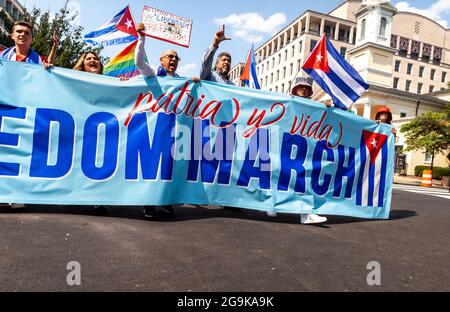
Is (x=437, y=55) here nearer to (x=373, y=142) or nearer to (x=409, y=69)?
(x=409, y=69)

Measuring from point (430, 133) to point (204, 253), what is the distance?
977 inches

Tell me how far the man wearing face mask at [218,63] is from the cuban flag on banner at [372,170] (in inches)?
91.3

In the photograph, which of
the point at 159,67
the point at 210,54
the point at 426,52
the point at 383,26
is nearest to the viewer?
the point at 210,54

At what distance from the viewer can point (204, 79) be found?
5117 mm

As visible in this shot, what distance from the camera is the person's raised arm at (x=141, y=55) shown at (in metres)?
4.21

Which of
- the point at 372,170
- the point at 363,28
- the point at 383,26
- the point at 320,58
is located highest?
the point at 363,28

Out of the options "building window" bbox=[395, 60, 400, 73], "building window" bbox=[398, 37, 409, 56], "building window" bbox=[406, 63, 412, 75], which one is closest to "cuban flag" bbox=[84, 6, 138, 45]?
"building window" bbox=[395, 60, 400, 73]

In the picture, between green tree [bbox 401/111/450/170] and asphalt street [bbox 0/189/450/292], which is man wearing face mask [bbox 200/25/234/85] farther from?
green tree [bbox 401/111/450/170]

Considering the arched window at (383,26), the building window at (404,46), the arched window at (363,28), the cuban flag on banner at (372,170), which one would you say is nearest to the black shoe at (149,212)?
the cuban flag on banner at (372,170)

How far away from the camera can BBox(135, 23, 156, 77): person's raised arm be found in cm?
421

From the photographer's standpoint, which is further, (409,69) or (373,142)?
(409,69)

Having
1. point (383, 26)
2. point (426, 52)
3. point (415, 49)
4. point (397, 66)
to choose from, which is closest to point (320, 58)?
point (383, 26)

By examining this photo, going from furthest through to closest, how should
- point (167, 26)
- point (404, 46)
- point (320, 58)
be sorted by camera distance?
point (404, 46) → point (167, 26) → point (320, 58)

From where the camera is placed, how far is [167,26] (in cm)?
729
